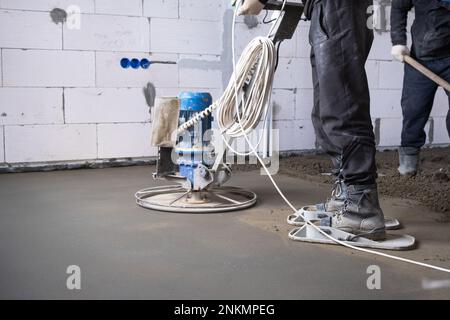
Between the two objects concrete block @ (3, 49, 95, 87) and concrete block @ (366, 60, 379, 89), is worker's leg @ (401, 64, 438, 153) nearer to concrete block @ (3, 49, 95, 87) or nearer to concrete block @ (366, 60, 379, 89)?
concrete block @ (366, 60, 379, 89)

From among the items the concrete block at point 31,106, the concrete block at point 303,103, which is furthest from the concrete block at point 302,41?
the concrete block at point 31,106

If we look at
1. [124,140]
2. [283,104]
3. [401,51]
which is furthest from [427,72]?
[124,140]

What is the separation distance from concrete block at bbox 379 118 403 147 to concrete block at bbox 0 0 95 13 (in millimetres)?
3026

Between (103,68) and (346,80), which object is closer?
(346,80)

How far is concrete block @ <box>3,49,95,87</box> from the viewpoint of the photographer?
353 centimetres

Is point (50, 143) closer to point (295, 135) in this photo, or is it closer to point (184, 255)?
point (295, 135)

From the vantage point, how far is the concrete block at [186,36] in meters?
3.95

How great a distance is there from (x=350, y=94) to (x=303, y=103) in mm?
2838

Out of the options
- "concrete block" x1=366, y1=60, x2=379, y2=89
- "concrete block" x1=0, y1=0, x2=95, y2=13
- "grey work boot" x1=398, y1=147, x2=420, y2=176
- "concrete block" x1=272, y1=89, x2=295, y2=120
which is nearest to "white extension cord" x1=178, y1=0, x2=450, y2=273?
"grey work boot" x1=398, y1=147, x2=420, y2=176

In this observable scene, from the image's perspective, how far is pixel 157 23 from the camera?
155 inches

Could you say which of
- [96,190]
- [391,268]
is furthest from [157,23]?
[391,268]

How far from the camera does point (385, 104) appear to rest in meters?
4.95

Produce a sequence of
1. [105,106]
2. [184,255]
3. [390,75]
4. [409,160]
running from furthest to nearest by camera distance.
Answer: [390,75] → [105,106] → [409,160] → [184,255]

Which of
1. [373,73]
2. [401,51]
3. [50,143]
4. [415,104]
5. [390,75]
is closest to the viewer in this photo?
[401,51]
